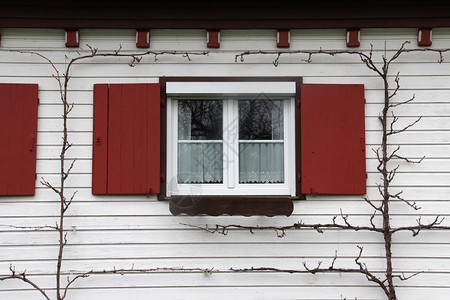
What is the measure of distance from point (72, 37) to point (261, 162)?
2207mm

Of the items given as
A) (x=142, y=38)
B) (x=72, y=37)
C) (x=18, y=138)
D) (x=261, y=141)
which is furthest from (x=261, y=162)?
(x=18, y=138)

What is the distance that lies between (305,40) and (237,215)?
1828mm

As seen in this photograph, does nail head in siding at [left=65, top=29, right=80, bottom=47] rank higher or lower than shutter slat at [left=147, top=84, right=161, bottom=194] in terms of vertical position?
higher

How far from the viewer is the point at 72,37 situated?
Answer: 323 cm

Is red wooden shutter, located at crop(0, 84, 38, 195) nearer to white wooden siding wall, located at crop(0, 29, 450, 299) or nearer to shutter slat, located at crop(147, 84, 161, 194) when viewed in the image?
white wooden siding wall, located at crop(0, 29, 450, 299)

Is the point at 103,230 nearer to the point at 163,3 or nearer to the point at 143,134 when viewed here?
the point at 143,134

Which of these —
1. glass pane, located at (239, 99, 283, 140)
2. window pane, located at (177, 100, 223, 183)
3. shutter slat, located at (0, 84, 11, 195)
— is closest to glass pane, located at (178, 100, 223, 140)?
window pane, located at (177, 100, 223, 183)

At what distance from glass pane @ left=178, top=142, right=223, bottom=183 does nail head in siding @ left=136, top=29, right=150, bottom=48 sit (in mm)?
1016

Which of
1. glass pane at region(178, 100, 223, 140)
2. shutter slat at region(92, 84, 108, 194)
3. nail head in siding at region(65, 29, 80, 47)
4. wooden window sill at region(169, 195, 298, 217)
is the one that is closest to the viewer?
wooden window sill at region(169, 195, 298, 217)

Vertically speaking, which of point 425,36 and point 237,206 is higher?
point 425,36

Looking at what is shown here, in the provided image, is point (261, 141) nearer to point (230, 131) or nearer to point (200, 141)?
point (230, 131)

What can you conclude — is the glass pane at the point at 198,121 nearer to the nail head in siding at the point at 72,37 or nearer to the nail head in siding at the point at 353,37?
the nail head in siding at the point at 72,37

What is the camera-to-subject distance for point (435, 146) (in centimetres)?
318

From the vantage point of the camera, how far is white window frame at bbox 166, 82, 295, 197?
3.20 metres
